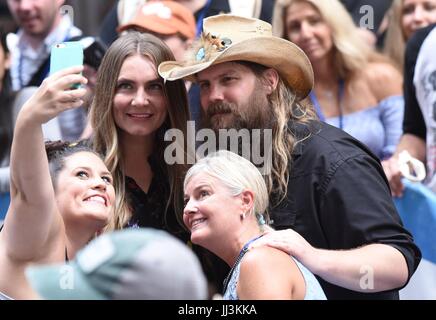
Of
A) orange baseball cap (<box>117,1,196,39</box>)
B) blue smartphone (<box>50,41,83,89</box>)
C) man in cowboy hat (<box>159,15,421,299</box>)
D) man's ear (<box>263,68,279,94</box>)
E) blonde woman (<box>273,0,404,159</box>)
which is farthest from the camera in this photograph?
blonde woman (<box>273,0,404,159</box>)

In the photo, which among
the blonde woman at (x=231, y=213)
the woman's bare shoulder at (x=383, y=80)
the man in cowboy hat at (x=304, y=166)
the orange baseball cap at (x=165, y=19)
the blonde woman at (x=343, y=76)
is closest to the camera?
the blonde woman at (x=231, y=213)

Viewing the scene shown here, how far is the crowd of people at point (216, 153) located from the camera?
329cm

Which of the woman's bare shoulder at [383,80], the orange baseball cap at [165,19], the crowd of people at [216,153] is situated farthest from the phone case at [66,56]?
the woman's bare shoulder at [383,80]

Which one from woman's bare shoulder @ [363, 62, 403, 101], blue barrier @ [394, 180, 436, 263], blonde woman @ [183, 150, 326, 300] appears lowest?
blue barrier @ [394, 180, 436, 263]

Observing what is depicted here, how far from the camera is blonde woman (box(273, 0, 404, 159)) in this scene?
566 cm

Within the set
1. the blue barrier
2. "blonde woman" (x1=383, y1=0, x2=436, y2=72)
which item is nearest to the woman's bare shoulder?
"blonde woman" (x1=383, y1=0, x2=436, y2=72)

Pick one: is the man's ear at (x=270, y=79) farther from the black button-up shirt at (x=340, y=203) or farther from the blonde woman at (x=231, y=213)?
the blonde woman at (x=231, y=213)

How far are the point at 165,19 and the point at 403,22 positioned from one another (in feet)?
4.69

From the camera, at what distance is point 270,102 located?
4.36 meters

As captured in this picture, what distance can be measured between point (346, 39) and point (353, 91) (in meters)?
0.29

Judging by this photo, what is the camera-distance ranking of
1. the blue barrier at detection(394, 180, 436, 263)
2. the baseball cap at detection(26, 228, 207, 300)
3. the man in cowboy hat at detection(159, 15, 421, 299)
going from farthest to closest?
the blue barrier at detection(394, 180, 436, 263) < the man in cowboy hat at detection(159, 15, 421, 299) < the baseball cap at detection(26, 228, 207, 300)

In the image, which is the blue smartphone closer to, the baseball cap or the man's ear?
the man's ear

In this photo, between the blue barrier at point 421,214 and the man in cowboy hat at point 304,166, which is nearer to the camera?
the man in cowboy hat at point 304,166

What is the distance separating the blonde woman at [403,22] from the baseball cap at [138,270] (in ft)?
12.7
